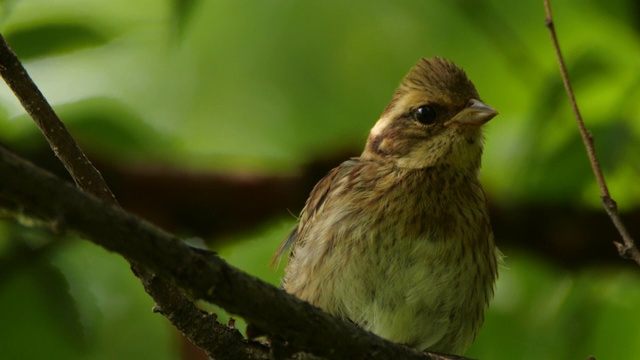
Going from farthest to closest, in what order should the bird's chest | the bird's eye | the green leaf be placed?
the green leaf
the bird's eye
the bird's chest

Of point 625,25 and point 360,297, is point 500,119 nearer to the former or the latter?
point 625,25

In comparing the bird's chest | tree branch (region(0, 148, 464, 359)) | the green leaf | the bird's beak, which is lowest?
tree branch (region(0, 148, 464, 359))

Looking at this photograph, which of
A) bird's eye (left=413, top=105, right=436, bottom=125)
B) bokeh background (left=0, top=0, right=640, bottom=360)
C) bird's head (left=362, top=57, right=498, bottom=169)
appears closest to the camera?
bird's head (left=362, top=57, right=498, bottom=169)

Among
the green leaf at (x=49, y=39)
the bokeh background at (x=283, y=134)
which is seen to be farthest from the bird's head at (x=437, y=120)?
the green leaf at (x=49, y=39)

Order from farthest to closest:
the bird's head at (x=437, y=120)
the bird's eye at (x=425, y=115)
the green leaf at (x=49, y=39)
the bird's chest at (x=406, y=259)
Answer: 1. the green leaf at (x=49, y=39)
2. the bird's eye at (x=425, y=115)
3. the bird's head at (x=437, y=120)
4. the bird's chest at (x=406, y=259)

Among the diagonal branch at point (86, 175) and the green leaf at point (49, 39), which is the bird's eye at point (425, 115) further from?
the diagonal branch at point (86, 175)

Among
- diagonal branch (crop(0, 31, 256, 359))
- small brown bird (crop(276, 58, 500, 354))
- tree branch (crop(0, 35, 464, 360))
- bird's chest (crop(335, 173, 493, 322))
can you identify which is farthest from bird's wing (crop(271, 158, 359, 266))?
diagonal branch (crop(0, 31, 256, 359))

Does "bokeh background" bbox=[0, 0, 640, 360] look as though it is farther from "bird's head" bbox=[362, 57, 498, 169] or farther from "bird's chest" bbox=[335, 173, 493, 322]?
"bird's chest" bbox=[335, 173, 493, 322]

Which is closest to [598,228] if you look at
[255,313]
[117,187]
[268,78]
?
[268,78]

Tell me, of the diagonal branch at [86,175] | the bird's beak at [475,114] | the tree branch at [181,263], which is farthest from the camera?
the bird's beak at [475,114]
